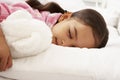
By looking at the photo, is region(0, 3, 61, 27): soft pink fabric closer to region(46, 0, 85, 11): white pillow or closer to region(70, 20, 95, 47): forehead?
region(70, 20, 95, 47): forehead

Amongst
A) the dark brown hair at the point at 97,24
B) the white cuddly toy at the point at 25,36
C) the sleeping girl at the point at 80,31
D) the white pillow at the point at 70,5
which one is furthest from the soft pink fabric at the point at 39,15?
the white pillow at the point at 70,5

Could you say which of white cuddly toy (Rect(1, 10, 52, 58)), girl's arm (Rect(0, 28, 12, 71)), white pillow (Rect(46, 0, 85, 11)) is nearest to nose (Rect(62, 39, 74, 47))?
white cuddly toy (Rect(1, 10, 52, 58))

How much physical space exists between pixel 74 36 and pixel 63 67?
303 millimetres

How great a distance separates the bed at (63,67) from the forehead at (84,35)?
22 centimetres

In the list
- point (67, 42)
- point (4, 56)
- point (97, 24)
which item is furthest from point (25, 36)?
point (97, 24)

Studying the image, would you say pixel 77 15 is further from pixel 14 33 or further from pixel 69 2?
pixel 69 2

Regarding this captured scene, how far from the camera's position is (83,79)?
0.69m

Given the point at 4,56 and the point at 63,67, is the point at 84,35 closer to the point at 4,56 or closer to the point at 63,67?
the point at 63,67

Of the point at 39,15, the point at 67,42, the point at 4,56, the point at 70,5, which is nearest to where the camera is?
the point at 4,56

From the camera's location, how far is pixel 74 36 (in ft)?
3.18

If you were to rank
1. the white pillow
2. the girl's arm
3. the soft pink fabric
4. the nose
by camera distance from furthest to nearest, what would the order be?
the white pillow
the soft pink fabric
the nose
the girl's arm

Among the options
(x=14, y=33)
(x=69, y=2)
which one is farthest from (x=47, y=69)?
(x=69, y=2)

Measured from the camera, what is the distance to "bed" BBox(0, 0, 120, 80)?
2.18 ft

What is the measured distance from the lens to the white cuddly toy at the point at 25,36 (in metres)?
0.67
